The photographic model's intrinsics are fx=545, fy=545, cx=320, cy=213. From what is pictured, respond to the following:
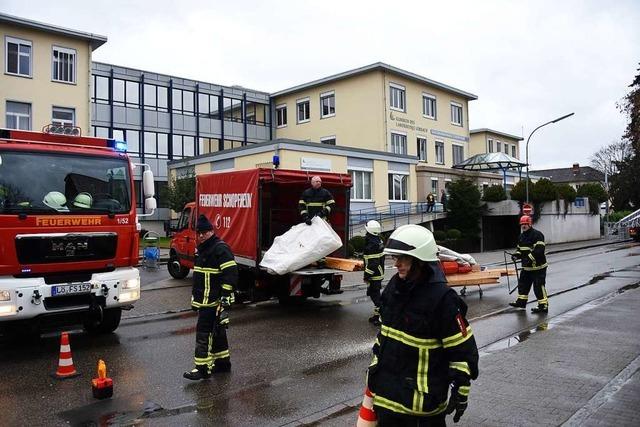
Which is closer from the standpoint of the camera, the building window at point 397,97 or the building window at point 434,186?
the building window at point 434,186

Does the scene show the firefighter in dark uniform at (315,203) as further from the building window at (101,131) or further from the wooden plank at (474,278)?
the building window at (101,131)

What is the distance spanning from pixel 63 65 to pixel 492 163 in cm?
2825

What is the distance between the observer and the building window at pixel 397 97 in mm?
38062

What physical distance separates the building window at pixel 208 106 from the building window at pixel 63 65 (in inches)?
511

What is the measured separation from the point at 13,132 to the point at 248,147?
2171 cm

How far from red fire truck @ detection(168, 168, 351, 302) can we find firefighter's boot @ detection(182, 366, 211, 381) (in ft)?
13.9

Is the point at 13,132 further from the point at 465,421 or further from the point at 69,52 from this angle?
the point at 69,52

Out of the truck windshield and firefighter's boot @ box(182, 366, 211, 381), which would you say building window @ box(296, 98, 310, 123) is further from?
firefighter's boot @ box(182, 366, 211, 381)

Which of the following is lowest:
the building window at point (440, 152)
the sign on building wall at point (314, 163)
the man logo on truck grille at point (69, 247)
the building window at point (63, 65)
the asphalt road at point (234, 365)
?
the asphalt road at point (234, 365)

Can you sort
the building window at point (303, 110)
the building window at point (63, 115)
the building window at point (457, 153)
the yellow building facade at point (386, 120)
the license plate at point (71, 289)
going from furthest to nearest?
the building window at point (457, 153) < the building window at point (303, 110) < the yellow building facade at point (386, 120) < the building window at point (63, 115) < the license plate at point (71, 289)

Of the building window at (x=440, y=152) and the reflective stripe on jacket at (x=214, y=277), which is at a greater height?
the building window at (x=440, y=152)

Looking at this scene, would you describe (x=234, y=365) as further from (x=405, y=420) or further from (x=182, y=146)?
(x=182, y=146)

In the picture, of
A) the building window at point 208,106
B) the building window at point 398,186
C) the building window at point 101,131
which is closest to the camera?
the building window at point 398,186

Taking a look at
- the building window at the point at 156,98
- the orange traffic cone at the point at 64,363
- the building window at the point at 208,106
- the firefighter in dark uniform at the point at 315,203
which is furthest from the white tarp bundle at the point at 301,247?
the building window at the point at 208,106
